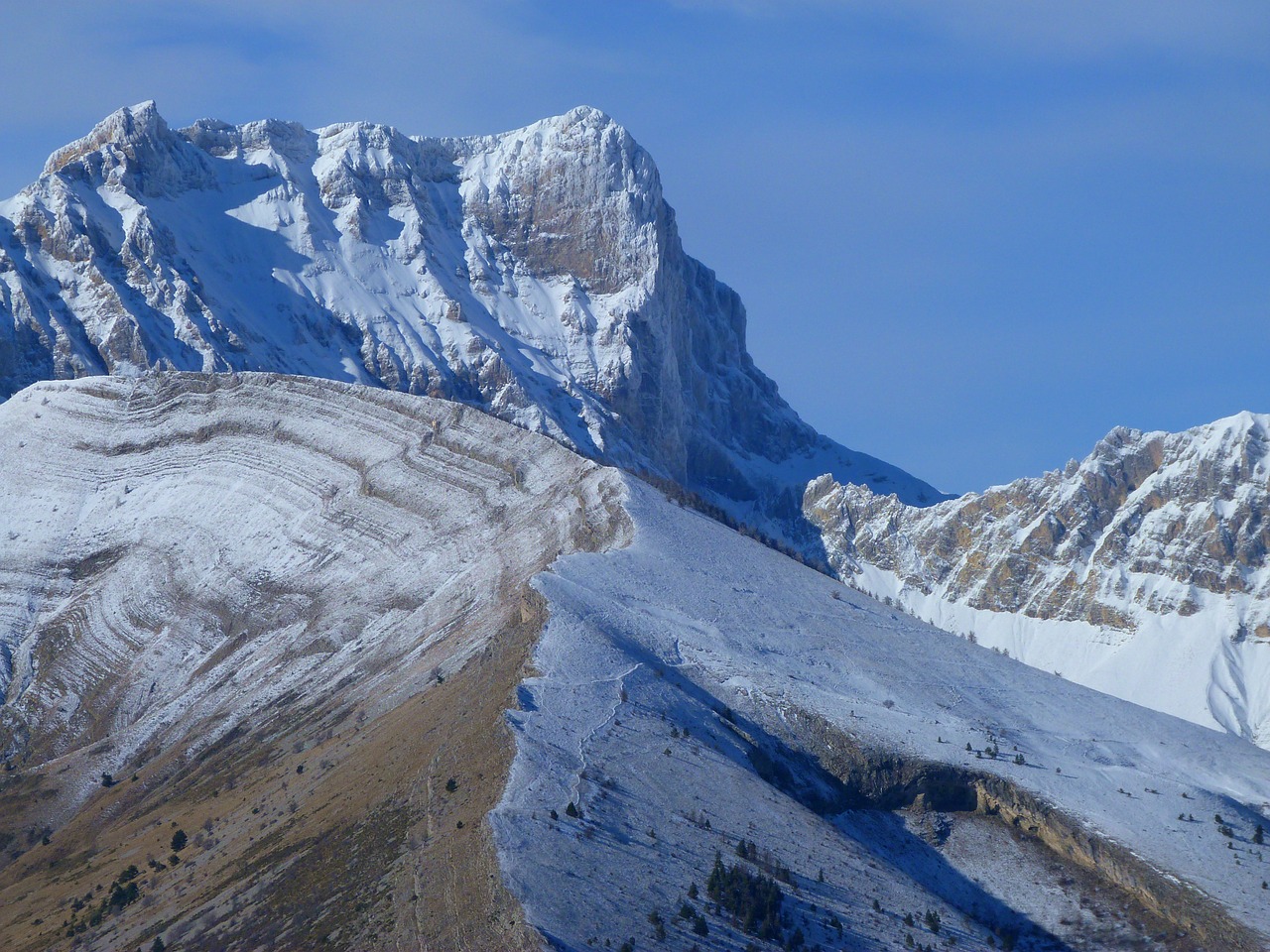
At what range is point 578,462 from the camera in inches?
6235

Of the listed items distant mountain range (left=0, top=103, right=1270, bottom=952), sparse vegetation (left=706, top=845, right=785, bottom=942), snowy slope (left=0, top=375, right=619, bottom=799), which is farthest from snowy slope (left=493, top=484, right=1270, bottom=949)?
snowy slope (left=0, top=375, right=619, bottom=799)

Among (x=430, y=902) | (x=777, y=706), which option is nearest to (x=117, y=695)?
(x=777, y=706)

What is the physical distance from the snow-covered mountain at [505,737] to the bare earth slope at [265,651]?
347 mm

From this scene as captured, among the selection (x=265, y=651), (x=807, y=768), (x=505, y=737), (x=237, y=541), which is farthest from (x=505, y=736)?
(x=237, y=541)

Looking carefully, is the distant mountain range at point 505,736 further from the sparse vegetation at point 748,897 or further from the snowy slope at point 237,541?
the snowy slope at point 237,541

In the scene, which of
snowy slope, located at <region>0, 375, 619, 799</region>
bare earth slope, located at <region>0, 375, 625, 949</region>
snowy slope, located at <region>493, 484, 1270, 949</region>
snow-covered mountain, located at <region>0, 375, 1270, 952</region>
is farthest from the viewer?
snowy slope, located at <region>0, 375, 619, 799</region>

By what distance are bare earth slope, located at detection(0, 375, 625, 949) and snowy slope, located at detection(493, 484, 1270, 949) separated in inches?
149

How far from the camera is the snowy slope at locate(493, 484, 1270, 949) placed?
86.2 meters

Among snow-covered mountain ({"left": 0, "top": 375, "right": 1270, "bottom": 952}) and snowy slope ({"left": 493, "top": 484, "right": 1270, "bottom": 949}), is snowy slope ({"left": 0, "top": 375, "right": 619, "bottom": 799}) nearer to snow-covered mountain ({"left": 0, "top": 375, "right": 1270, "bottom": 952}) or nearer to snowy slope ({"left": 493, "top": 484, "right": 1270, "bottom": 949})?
snow-covered mountain ({"left": 0, "top": 375, "right": 1270, "bottom": 952})

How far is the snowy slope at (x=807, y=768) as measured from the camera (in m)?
86.2

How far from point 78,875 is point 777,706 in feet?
136

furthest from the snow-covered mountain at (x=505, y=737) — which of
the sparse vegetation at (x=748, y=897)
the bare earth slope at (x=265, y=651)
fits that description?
the bare earth slope at (x=265, y=651)

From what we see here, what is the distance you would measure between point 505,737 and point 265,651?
5169cm

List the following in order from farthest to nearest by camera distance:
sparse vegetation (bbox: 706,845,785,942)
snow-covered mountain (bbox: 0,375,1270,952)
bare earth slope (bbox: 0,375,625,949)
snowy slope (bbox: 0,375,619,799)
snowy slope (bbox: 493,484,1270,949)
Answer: snowy slope (bbox: 0,375,619,799) → bare earth slope (bbox: 0,375,625,949) → snow-covered mountain (bbox: 0,375,1270,952) → snowy slope (bbox: 493,484,1270,949) → sparse vegetation (bbox: 706,845,785,942)
